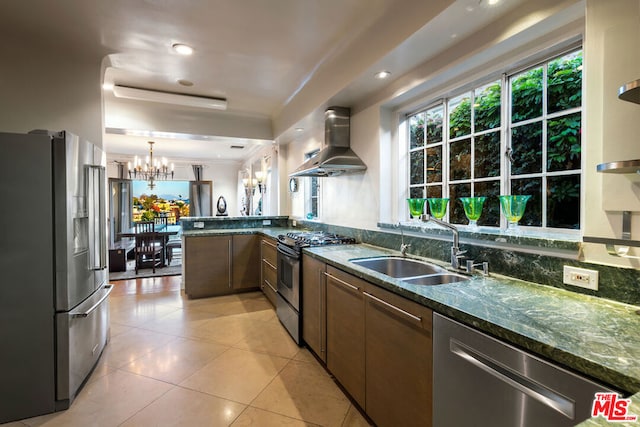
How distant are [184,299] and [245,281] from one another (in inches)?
33.0

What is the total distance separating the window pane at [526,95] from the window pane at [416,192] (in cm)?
90

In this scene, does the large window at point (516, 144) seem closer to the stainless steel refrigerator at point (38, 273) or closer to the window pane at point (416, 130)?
the window pane at point (416, 130)

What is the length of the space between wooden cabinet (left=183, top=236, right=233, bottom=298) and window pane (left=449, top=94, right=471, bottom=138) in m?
3.21

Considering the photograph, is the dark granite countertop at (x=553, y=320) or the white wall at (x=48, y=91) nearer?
the dark granite countertop at (x=553, y=320)

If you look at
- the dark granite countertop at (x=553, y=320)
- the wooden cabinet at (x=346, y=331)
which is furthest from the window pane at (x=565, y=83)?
the wooden cabinet at (x=346, y=331)

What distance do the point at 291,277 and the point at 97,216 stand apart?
1.66 m

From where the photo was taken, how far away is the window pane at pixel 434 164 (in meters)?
2.47

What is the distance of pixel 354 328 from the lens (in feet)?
6.25

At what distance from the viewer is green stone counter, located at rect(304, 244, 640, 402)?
0.79 metres

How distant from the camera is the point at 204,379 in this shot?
2.29 m

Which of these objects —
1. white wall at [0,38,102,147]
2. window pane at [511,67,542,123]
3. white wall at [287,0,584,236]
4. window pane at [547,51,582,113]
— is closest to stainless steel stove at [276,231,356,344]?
white wall at [287,0,584,236]

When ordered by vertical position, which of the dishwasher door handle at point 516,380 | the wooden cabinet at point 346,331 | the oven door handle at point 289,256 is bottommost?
the wooden cabinet at point 346,331

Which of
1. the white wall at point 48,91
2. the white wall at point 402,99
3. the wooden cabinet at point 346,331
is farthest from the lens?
the white wall at point 48,91

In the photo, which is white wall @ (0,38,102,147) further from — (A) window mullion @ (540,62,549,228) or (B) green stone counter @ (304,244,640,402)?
(A) window mullion @ (540,62,549,228)
